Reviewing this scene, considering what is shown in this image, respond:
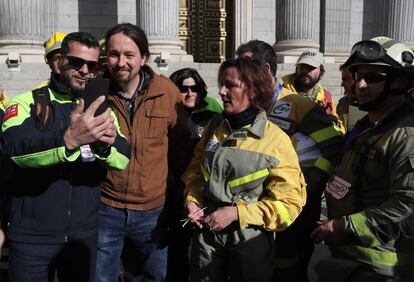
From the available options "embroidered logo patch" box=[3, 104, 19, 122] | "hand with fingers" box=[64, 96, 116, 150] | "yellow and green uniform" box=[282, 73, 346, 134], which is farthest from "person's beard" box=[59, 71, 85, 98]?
"yellow and green uniform" box=[282, 73, 346, 134]

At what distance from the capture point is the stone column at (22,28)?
9.24m

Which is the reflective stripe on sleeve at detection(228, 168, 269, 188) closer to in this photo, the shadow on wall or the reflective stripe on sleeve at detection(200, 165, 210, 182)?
the reflective stripe on sleeve at detection(200, 165, 210, 182)

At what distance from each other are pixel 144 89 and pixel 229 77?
632 mm

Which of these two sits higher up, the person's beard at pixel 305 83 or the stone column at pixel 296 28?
the stone column at pixel 296 28

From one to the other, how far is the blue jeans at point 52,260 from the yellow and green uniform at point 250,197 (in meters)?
0.61

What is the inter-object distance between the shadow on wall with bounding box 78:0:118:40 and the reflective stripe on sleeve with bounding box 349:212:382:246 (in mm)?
10292

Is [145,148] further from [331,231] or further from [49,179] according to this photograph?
[331,231]

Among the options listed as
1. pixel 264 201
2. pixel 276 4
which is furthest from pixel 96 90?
pixel 276 4

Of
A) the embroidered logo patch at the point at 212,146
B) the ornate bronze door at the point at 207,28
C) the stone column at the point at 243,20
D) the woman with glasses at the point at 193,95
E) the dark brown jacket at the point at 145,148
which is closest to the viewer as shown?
the embroidered logo patch at the point at 212,146

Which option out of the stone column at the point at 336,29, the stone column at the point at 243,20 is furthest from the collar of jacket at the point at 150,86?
the stone column at the point at 336,29

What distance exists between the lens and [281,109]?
3.03 meters

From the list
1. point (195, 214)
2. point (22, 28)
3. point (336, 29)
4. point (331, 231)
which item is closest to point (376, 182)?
point (331, 231)

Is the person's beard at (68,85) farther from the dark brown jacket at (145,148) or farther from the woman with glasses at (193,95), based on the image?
the woman with glasses at (193,95)

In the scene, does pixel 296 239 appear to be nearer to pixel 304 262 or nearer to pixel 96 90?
pixel 304 262
